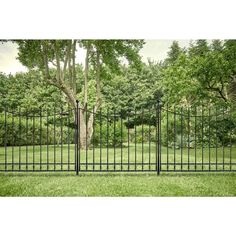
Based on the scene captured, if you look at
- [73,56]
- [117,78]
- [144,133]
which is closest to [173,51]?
[117,78]

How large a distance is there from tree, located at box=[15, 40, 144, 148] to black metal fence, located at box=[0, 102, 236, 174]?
27.2 inches

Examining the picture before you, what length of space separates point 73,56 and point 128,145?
7.84 meters

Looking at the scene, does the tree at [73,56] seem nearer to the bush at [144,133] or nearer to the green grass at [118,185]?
the bush at [144,133]

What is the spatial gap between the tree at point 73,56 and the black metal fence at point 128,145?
0.69 m

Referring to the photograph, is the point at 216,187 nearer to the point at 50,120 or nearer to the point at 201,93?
the point at 201,93

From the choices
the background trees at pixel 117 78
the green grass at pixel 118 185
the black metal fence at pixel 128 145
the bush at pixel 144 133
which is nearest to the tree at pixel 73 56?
the background trees at pixel 117 78

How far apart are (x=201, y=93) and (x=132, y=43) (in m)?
Answer: 3.93

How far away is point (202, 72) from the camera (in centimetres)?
1236

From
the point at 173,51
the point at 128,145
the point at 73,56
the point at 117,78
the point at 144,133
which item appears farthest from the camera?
the point at 173,51

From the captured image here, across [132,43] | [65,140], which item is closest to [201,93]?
[132,43]

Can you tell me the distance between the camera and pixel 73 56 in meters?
14.1

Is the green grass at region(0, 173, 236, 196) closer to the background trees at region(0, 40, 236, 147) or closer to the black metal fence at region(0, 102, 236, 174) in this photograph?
the black metal fence at region(0, 102, 236, 174)

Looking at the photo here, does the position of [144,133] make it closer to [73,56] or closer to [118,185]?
[73,56]

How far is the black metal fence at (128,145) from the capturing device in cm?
820
